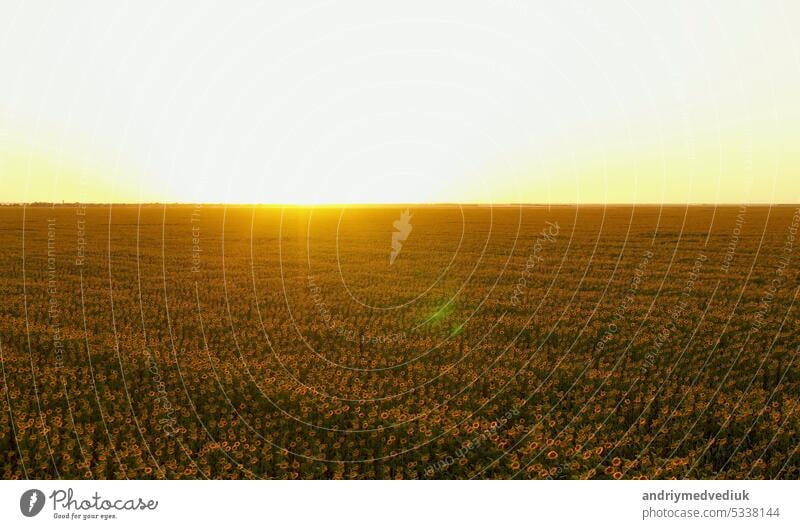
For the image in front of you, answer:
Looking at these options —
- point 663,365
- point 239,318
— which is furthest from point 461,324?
point 239,318

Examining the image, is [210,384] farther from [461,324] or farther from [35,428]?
[461,324]

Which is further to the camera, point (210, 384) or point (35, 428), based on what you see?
point (210, 384)

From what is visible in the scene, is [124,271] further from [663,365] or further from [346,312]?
[663,365]

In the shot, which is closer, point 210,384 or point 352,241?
point 210,384

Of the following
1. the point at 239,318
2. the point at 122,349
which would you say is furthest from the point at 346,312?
the point at 122,349

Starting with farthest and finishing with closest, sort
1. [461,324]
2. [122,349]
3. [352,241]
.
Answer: [352,241]
[461,324]
[122,349]
